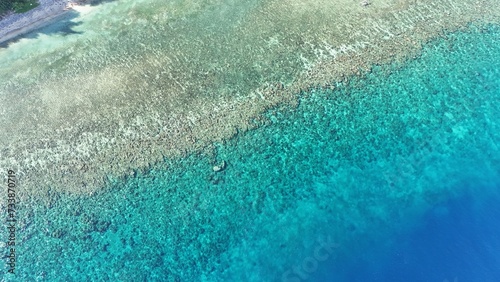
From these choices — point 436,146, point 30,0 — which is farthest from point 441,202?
point 30,0

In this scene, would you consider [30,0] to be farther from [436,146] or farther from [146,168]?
[436,146]

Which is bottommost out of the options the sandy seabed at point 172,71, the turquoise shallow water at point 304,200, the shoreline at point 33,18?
the turquoise shallow water at point 304,200

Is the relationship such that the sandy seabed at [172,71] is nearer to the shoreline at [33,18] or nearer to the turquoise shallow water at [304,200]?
the shoreline at [33,18]

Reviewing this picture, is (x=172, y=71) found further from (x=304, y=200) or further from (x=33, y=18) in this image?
(x=304, y=200)

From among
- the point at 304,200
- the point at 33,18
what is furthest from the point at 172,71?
the point at 304,200

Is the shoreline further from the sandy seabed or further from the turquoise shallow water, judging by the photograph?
the turquoise shallow water

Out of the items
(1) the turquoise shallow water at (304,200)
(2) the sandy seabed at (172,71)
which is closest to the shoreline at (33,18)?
(2) the sandy seabed at (172,71)
